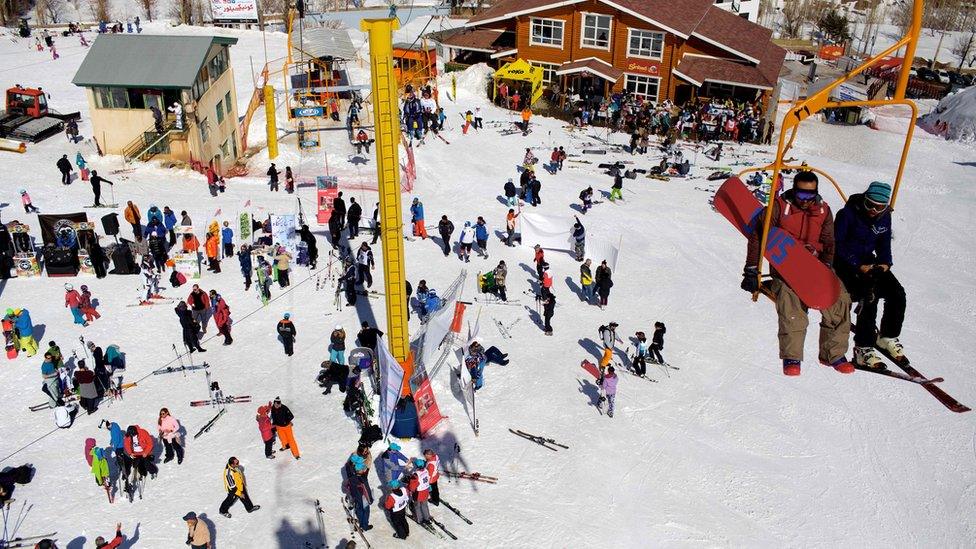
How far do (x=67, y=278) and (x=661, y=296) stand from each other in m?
17.1

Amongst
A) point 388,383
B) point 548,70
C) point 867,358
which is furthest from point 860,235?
point 548,70

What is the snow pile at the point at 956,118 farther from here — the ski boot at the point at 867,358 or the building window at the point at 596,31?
the ski boot at the point at 867,358

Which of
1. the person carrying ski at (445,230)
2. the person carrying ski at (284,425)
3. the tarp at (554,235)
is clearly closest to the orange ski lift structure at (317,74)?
the person carrying ski at (445,230)

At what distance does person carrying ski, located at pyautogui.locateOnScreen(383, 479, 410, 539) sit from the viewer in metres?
12.9

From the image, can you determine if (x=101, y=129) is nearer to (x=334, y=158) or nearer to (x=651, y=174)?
(x=334, y=158)

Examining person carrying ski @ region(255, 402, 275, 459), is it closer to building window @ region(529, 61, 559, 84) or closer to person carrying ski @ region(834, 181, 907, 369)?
person carrying ski @ region(834, 181, 907, 369)

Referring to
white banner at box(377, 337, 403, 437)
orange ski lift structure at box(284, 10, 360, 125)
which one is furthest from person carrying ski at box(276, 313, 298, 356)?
orange ski lift structure at box(284, 10, 360, 125)

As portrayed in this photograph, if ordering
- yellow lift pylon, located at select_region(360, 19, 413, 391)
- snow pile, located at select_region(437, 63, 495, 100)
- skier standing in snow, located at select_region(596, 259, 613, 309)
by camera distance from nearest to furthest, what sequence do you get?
1. yellow lift pylon, located at select_region(360, 19, 413, 391)
2. skier standing in snow, located at select_region(596, 259, 613, 309)
3. snow pile, located at select_region(437, 63, 495, 100)

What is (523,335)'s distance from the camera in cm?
1969

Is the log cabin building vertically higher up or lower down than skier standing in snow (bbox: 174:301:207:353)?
higher up

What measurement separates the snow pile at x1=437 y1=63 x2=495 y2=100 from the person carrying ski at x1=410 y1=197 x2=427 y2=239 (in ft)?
63.4

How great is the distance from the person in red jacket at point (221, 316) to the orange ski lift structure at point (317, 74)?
16.2 m

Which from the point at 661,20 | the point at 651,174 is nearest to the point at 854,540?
the point at 651,174

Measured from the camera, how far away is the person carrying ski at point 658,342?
18.2 m
